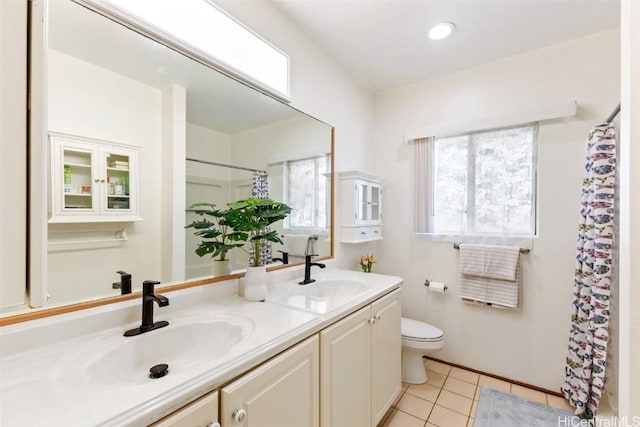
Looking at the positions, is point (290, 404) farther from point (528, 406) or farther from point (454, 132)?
point (454, 132)

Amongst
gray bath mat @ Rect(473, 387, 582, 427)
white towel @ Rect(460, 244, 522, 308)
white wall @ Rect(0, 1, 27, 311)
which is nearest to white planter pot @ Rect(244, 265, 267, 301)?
white wall @ Rect(0, 1, 27, 311)

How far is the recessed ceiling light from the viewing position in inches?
68.3

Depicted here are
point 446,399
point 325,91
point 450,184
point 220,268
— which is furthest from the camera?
point 450,184

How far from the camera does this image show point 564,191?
187cm

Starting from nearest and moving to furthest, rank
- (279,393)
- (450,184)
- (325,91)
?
(279,393) < (325,91) < (450,184)

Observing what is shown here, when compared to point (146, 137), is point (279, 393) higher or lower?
lower

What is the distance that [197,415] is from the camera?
663 mm

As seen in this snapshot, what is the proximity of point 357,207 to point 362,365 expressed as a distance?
116 centimetres

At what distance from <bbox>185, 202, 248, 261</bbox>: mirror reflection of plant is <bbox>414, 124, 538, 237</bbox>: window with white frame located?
5.47 ft

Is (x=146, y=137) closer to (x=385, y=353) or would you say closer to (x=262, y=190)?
(x=262, y=190)

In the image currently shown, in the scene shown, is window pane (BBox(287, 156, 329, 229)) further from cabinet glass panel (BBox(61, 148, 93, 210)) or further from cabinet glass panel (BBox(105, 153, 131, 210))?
cabinet glass panel (BBox(61, 148, 93, 210))

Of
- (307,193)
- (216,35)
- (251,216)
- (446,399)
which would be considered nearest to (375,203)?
(307,193)

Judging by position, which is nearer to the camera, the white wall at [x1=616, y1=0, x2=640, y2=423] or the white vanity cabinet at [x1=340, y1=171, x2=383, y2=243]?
the white wall at [x1=616, y1=0, x2=640, y2=423]

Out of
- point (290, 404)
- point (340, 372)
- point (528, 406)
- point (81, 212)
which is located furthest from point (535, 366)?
point (81, 212)
